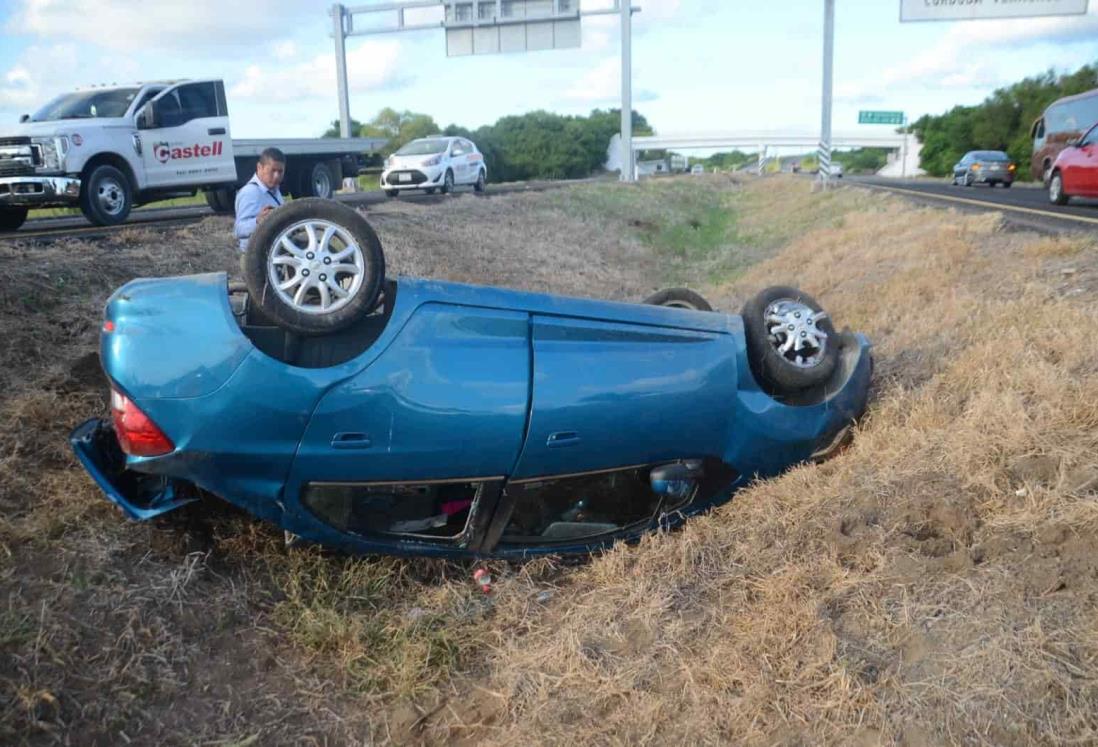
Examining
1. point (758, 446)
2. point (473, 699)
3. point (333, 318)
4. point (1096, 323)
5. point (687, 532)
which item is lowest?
point (473, 699)

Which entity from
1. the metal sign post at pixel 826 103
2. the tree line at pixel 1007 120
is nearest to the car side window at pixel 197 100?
the metal sign post at pixel 826 103

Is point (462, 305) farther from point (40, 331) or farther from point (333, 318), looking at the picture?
point (40, 331)

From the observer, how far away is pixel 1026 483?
3314 millimetres

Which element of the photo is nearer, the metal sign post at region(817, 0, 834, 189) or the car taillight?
the car taillight

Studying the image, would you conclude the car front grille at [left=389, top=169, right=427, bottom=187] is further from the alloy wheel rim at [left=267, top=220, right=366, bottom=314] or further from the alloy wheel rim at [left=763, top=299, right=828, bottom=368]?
the alloy wheel rim at [left=267, top=220, right=366, bottom=314]

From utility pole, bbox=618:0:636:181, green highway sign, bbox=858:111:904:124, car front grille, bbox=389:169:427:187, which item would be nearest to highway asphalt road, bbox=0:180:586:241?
car front grille, bbox=389:169:427:187

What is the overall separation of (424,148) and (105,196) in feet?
34.8

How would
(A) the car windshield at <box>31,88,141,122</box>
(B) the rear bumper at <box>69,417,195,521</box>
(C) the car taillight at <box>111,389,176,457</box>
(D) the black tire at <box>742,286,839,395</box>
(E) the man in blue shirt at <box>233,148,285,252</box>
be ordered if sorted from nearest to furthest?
(C) the car taillight at <box>111,389,176,457</box>
(B) the rear bumper at <box>69,417,195,521</box>
(D) the black tire at <box>742,286,839,395</box>
(E) the man in blue shirt at <box>233,148,285,252</box>
(A) the car windshield at <box>31,88,141,122</box>

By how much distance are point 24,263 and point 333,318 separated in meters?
4.43

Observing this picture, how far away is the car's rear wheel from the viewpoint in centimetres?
1577

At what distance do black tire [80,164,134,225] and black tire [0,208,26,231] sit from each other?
2.62ft

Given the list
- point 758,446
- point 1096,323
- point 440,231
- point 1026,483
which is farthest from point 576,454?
point 440,231

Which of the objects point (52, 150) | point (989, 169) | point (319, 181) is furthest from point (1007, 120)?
point (52, 150)

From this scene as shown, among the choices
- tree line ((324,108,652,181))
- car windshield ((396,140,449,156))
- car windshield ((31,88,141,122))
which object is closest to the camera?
car windshield ((31,88,141,122))
